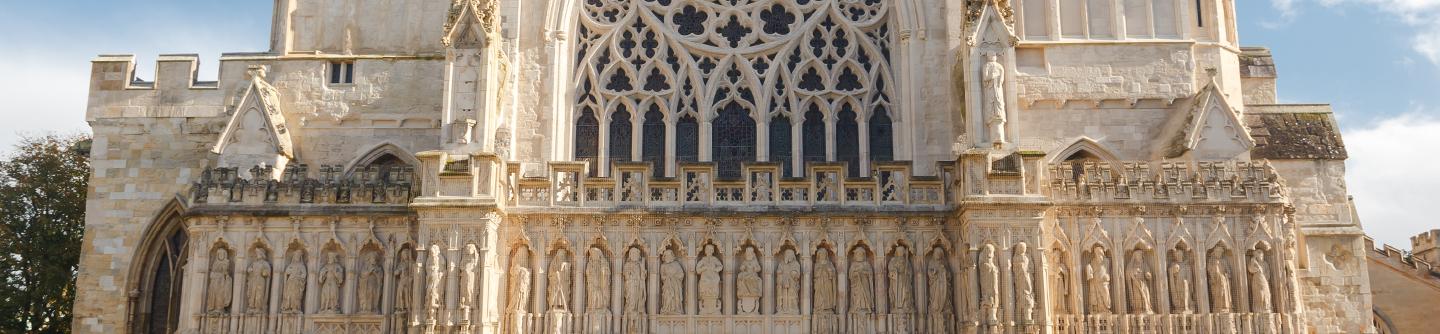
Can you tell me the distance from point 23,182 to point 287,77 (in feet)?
24.9

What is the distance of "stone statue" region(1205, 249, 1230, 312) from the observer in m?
17.9

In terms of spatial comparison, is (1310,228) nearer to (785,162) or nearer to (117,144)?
(785,162)

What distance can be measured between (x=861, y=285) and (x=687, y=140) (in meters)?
4.53

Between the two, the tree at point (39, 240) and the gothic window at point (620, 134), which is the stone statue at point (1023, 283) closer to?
the gothic window at point (620, 134)

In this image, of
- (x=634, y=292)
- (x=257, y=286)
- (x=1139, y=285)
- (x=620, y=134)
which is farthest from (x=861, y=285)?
(x=257, y=286)

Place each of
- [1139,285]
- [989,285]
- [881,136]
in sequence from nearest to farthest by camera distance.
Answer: [989,285] → [1139,285] → [881,136]

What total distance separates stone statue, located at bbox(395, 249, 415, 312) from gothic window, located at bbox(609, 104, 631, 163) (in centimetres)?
407

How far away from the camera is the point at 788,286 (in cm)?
1819

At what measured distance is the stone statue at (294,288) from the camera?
1822cm

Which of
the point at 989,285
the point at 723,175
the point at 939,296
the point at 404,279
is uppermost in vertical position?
the point at 723,175

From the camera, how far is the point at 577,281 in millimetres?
18281

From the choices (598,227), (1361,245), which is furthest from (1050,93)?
(598,227)

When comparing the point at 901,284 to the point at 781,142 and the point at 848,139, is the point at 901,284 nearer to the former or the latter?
the point at 848,139

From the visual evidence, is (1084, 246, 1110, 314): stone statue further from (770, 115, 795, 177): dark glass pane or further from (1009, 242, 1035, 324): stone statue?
(770, 115, 795, 177): dark glass pane
